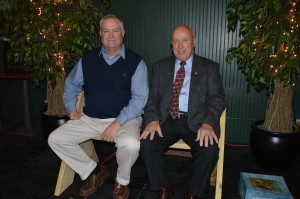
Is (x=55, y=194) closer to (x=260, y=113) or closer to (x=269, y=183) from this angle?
(x=269, y=183)

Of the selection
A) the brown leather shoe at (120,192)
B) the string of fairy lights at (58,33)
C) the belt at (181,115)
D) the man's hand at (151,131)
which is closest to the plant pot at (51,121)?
the string of fairy lights at (58,33)

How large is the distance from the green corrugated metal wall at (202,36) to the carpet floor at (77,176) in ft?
1.58

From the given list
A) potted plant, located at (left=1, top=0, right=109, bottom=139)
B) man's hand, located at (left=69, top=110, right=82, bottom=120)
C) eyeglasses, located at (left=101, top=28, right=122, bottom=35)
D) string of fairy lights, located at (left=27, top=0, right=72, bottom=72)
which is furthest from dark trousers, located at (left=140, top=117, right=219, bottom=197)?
string of fairy lights, located at (left=27, top=0, right=72, bottom=72)

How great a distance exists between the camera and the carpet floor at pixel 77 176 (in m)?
2.48

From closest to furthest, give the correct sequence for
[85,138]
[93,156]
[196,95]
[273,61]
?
1. [196,95]
2. [85,138]
3. [273,61]
4. [93,156]

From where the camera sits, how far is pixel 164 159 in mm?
2262

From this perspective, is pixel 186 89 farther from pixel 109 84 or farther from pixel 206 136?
pixel 109 84

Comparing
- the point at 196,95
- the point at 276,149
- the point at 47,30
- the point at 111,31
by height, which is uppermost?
the point at 47,30

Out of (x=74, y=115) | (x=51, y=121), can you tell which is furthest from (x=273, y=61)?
(x=51, y=121)

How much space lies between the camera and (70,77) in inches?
103

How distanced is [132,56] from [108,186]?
1269 mm

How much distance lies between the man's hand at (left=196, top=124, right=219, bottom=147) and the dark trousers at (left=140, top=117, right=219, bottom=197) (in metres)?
0.04

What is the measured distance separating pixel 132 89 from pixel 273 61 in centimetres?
137

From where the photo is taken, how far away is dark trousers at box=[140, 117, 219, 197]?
6.86ft
